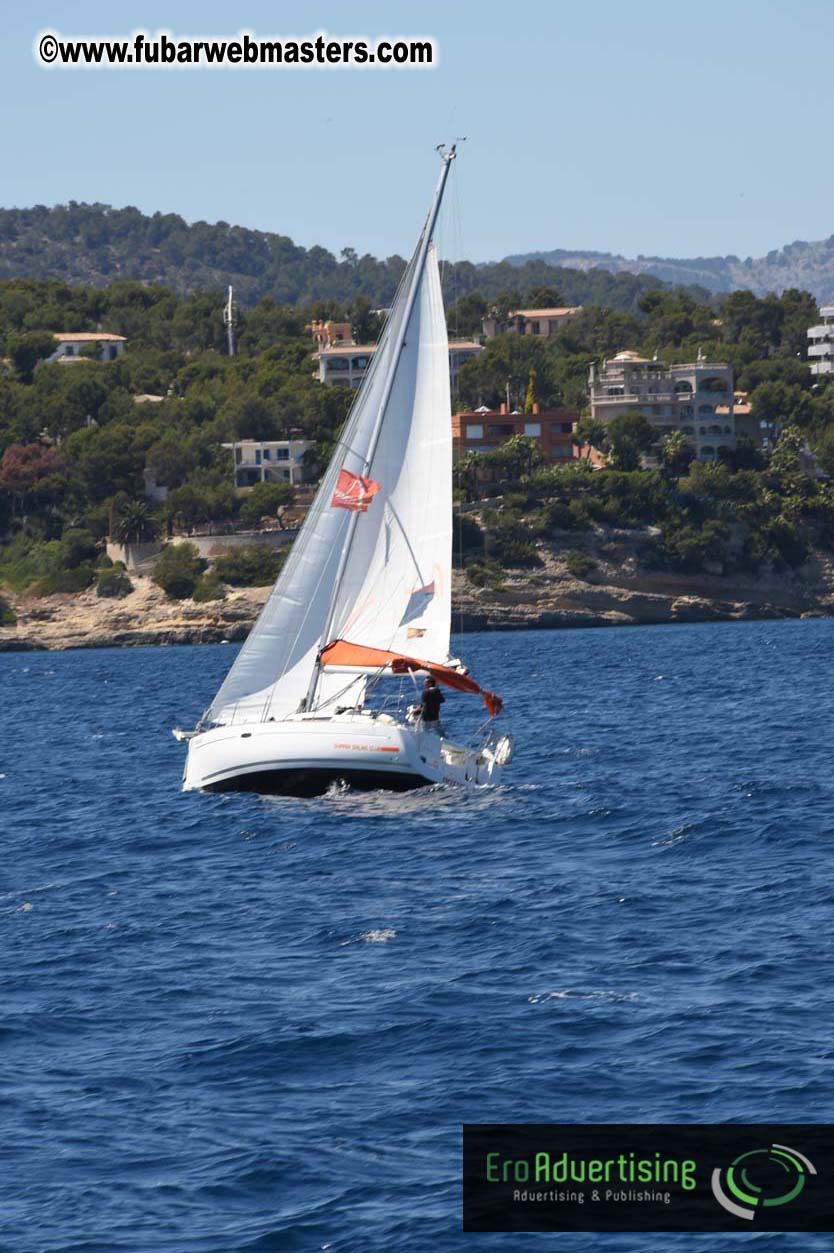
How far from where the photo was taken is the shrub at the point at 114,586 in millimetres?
135625

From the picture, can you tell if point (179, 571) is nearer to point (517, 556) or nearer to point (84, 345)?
point (517, 556)

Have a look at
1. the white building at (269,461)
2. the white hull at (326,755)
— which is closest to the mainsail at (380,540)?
the white hull at (326,755)

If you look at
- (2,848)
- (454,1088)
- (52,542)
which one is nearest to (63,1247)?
(454,1088)

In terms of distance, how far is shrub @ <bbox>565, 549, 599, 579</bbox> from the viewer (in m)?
136

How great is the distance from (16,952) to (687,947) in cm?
873

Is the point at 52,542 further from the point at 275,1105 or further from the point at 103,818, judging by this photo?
the point at 275,1105

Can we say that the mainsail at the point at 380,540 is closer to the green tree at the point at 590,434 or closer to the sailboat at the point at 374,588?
the sailboat at the point at 374,588

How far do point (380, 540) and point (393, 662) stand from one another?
300cm

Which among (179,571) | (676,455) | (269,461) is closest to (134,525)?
(179,571)

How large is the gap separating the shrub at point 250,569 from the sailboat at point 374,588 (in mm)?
91976

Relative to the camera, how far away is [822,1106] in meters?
18.2

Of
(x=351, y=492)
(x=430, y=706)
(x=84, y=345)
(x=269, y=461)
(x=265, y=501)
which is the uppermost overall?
(x=84, y=345)

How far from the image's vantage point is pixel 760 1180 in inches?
651

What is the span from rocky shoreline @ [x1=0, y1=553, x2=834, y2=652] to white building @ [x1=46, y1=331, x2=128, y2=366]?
5410cm
